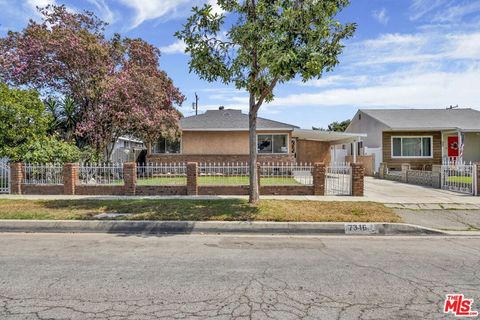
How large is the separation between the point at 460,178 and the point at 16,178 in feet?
56.0

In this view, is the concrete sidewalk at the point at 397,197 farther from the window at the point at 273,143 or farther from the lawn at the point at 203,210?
the window at the point at 273,143

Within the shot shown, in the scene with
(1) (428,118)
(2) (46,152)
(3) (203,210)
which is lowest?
(3) (203,210)

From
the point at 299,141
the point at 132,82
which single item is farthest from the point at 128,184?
the point at 299,141

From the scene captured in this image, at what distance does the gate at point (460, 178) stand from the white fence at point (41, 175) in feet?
50.2

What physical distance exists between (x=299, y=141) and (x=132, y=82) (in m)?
15.8

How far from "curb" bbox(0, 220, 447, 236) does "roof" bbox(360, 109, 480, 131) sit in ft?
53.2

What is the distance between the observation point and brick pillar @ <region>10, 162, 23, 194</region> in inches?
477

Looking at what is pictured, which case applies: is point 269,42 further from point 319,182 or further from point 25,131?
point 25,131

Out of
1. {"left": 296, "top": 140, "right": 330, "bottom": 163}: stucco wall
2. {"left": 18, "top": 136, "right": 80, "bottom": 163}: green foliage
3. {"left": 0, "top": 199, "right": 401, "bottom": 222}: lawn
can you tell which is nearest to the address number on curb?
{"left": 0, "top": 199, "right": 401, "bottom": 222}: lawn

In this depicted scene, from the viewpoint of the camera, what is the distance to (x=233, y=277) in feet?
14.8

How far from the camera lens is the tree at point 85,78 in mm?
14953

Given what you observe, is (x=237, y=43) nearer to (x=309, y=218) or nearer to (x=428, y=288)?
(x=309, y=218)

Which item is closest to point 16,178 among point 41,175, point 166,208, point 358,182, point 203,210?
point 41,175

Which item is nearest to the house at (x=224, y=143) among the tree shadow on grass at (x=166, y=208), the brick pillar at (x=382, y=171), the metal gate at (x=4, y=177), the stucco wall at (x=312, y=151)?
the brick pillar at (x=382, y=171)
